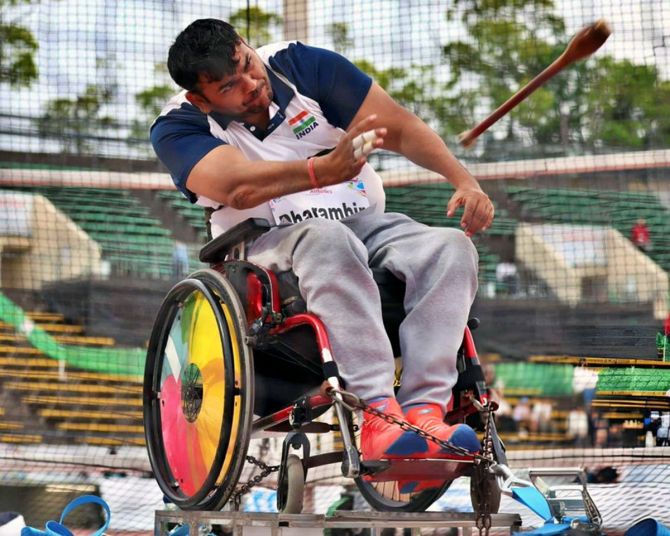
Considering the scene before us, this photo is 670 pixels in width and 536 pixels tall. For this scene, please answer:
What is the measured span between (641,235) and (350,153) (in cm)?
298

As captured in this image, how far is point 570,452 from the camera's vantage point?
4.80 meters

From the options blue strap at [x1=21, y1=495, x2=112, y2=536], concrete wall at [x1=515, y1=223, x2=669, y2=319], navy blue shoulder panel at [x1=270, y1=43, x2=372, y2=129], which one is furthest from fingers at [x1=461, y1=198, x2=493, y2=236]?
concrete wall at [x1=515, y1=223, x2=669, y2=319]

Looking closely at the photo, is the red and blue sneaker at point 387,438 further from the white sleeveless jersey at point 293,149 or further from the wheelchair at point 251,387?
the white sleeveless jersey at point 293,149

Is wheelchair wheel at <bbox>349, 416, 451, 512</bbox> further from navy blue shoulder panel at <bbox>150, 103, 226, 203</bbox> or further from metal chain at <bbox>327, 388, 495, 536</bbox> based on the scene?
→ navy blue shoulder panel at <bbox>150, 103, 226, 203</bbox>


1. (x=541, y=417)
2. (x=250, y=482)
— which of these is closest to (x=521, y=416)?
(x=541, y=417)

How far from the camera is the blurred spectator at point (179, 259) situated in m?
5.23

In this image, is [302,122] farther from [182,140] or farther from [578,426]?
[578,426]

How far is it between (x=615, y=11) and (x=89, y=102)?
2.54 m

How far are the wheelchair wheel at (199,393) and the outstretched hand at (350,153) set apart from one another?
0.36 meters

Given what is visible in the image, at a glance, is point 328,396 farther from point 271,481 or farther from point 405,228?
point 271,481

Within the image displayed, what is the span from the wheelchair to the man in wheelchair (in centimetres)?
5

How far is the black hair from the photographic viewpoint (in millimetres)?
2461

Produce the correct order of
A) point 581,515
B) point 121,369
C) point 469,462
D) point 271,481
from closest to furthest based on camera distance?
1. point 469,462
2. point 581,515
3. point 271,481
4. point 121,369

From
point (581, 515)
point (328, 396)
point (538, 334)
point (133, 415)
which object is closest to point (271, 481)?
point (133, 415)
